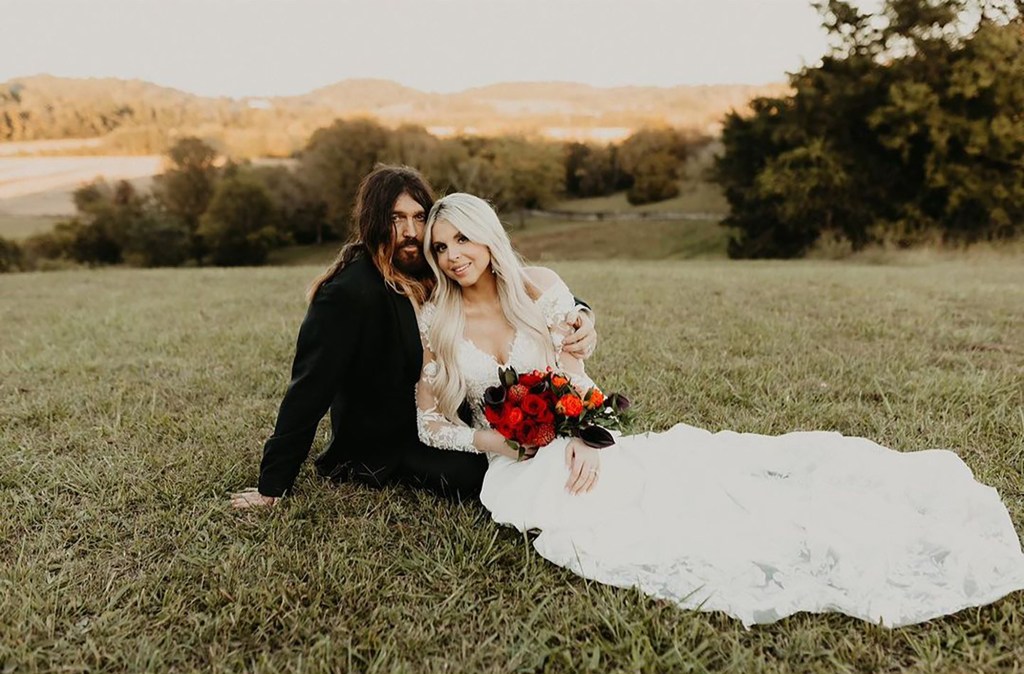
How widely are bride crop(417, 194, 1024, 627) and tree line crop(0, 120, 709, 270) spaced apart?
3403 cm

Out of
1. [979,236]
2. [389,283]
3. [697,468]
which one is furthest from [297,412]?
[979,236]

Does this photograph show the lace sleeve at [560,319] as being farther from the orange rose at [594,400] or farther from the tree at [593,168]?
the tree at [593,168]

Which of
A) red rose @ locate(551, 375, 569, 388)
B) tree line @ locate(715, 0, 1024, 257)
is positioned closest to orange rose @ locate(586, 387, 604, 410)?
red rose @ locate(551, 375, 569, 388)

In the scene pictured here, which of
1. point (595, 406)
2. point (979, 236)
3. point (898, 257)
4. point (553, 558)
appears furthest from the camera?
point (979, 236)

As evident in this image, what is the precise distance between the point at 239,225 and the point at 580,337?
4226 cm

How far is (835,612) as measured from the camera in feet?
9.07

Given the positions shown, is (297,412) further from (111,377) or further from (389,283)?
(111,377)

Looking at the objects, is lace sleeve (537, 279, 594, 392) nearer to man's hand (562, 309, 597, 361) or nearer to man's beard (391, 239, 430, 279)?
man's hand (562, 309, 597, 361)

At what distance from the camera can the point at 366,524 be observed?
3482 mm

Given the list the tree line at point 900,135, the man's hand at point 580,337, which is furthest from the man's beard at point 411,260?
the tree line at point 900,135

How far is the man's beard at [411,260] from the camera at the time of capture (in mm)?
3756

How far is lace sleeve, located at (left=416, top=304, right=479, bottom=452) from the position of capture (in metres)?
3.75

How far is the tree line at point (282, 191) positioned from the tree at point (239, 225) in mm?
61

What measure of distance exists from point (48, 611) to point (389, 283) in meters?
2.10
